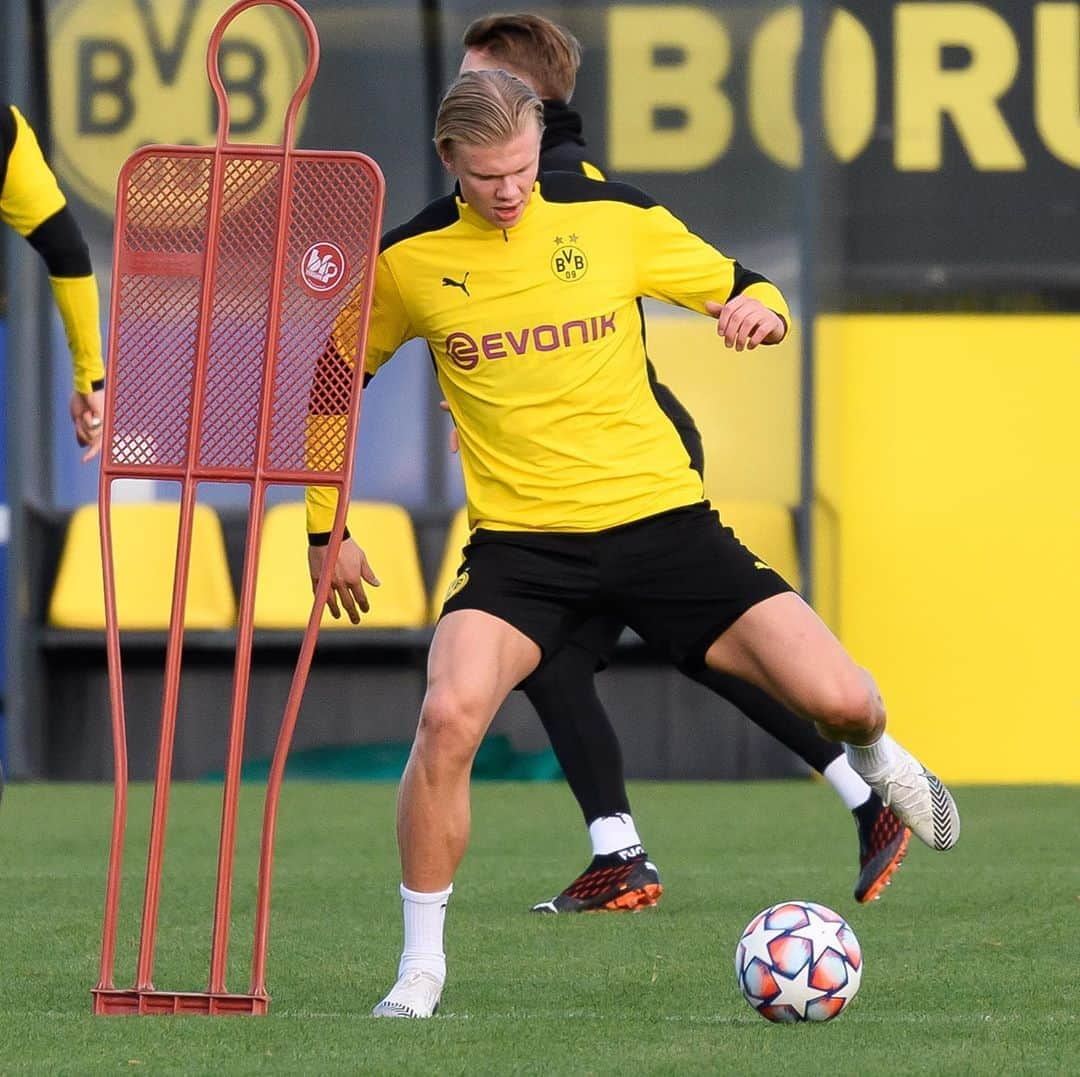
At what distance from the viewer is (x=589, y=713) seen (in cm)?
591

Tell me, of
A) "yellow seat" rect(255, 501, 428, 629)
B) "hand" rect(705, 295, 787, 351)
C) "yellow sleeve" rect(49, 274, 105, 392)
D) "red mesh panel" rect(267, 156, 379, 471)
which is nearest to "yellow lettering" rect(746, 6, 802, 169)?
"yellow seat" rect(255, 501, 428, 629)

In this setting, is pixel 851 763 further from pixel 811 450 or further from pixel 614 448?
pixel 811 450

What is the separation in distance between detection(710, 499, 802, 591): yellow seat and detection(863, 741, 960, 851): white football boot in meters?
5.27

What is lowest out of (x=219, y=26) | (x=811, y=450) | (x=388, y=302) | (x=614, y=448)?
(x=811, y=450)

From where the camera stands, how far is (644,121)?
10617 millimetres

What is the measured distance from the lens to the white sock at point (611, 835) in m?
5.78

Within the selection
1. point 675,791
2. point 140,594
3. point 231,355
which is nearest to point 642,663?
point 675,791

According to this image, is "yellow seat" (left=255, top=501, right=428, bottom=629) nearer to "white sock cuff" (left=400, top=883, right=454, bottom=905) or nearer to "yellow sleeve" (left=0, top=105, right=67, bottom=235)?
"yellow sleeve" (left=0, top=105, right=67, bottom=235)

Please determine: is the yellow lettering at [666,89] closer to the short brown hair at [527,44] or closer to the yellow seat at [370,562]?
the yellow seat at [370,562]

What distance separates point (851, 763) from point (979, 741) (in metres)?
5.49

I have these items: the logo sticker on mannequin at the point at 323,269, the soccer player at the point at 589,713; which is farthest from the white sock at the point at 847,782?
the logo sticker on mannequin at the point at 323,269

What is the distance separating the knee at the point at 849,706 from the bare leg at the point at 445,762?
2.14 ft

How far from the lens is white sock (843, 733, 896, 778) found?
4773 mm

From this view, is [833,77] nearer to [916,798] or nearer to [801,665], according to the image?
[916,798]
